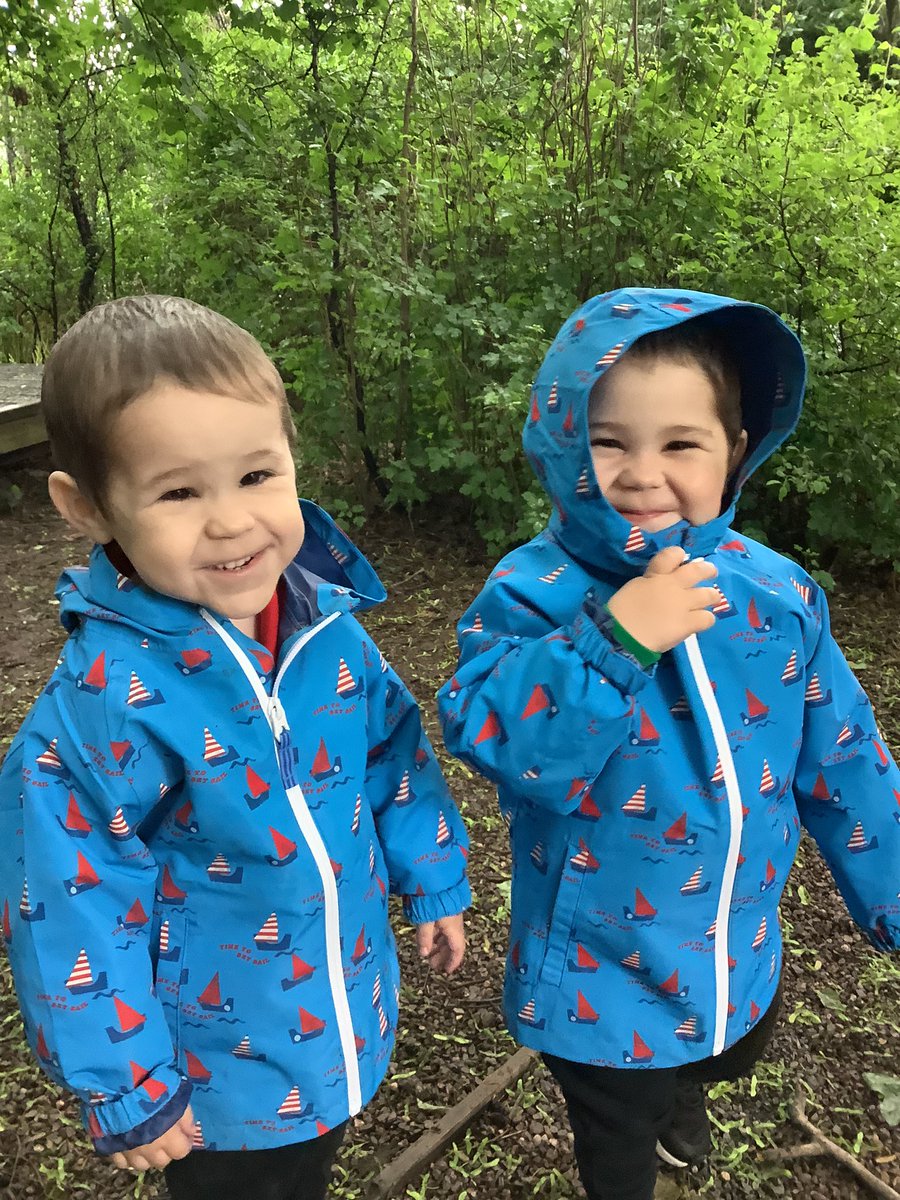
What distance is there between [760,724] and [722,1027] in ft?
1.87

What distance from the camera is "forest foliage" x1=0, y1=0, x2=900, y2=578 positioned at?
4.16 m

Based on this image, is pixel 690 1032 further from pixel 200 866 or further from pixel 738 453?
pixel 738 453

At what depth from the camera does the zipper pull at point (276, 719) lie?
53.3 inches

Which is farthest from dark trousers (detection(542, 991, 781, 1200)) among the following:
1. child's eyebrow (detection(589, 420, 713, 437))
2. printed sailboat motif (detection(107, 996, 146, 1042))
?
child's eyebrow (detection(589, 420, 713, 437))

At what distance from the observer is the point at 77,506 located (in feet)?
4.36

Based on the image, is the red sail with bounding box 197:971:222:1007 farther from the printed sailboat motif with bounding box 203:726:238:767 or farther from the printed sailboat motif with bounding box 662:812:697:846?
the printed sailboat motif with bounding box 662:812:697:846

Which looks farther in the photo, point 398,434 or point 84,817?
point 398,434

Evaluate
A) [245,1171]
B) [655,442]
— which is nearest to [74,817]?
[245,1171]

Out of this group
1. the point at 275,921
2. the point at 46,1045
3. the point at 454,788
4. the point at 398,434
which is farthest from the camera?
the point at 398,434

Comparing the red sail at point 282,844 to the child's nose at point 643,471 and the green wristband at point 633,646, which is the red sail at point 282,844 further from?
the child's nose at point 643,471

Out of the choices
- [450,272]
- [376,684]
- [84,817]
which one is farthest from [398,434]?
[84,817]

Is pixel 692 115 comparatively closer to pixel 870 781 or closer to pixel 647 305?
pixel 647 305

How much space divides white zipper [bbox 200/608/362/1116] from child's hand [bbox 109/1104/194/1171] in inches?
11.0

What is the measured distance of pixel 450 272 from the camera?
494cm
